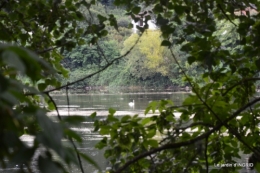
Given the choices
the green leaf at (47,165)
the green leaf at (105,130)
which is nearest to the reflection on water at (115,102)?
the green leaf at (105,130)

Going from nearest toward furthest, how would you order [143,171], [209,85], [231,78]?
[143,171] → [209,85] → [231,78]

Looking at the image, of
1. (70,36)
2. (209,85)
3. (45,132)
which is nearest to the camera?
(45,132)

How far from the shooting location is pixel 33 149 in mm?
354

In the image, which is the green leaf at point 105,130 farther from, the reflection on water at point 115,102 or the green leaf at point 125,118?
the reflection on water at point 115,102

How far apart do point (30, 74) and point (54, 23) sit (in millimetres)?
1348

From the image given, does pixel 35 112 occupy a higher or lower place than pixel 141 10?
lower

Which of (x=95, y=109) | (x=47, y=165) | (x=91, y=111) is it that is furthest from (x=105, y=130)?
(x=95, y=109)

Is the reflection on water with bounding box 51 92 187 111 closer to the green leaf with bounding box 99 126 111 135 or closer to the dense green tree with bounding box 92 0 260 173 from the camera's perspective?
the dense green tree with bounding box 92 0 260 173

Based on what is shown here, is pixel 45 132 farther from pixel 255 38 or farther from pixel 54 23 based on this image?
pixel 54 23

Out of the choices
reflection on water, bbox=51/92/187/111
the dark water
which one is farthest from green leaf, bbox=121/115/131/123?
reflection on water, bbox=51/92/187/111

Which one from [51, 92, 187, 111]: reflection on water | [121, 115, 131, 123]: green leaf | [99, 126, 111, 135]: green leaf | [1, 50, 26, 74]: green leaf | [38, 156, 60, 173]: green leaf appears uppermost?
[1, 50, 26, 74]: green leaf

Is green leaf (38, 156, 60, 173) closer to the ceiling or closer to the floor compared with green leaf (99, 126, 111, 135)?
closer to the ceiling

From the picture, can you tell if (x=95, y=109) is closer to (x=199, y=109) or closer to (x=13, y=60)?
(x=199, y=109)

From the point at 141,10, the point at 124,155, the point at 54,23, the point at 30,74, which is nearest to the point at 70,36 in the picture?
the point at 54,23
